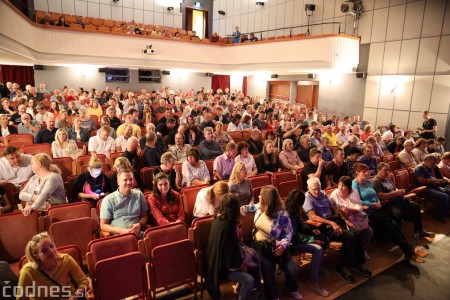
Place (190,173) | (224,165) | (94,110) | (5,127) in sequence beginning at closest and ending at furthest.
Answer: (190,173)
(224,165)
(5,127)
(94,110)

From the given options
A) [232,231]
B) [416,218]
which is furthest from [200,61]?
[232,231]

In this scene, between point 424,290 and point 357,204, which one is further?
point 357,204

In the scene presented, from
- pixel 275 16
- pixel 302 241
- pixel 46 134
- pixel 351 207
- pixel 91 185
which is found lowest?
pixel 302 241

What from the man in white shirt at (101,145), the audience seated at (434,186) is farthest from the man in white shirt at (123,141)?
the audience seated at (434,186)

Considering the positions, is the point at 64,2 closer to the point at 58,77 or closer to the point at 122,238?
the point at 58,77

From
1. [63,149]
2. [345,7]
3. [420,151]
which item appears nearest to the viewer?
[63,149]

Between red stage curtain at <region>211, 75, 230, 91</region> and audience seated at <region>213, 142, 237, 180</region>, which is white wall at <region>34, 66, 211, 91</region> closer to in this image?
red stage curtain at <region>211, 75, 230, 91</region>

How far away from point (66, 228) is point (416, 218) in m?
4.45

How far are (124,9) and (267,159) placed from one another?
573 inches

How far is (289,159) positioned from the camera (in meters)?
5.40

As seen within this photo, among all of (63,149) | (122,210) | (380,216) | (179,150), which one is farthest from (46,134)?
(380,216)

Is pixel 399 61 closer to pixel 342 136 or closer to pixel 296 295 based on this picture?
pixel 342 136

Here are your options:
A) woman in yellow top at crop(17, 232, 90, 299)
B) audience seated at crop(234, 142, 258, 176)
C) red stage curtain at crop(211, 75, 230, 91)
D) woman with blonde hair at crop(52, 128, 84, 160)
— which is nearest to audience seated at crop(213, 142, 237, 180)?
audience seated at crop(234, 142, 258, 176)

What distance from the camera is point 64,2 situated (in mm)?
14609
